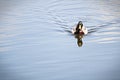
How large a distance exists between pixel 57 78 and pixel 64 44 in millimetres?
3564

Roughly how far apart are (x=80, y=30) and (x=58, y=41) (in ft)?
4.81

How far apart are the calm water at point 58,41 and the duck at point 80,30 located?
0.29 meters

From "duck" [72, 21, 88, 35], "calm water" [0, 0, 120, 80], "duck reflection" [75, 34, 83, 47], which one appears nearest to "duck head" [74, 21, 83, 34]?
"duck" [72, 21, 88, 35]

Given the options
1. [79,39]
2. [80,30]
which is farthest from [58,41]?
[80,30]

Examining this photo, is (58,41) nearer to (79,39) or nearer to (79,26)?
(79,39)

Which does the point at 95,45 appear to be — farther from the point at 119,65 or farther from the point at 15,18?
the point at 15,18

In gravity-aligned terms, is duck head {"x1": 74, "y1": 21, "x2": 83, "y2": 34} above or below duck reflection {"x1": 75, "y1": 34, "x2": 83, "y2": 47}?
above

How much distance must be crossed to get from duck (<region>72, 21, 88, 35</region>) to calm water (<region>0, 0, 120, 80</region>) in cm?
29

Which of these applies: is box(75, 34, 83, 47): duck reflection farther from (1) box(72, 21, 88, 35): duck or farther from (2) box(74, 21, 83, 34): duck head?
(2) box(74, 21, 83, 34): duck head

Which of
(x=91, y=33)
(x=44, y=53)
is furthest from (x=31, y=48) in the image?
(x=91, y=33)

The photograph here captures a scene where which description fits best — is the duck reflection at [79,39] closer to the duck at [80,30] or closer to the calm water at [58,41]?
the calm water at [58,41]

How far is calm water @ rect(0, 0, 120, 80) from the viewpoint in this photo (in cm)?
1444

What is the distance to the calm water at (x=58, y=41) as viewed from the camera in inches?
568

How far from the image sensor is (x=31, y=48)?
16.8 meters
